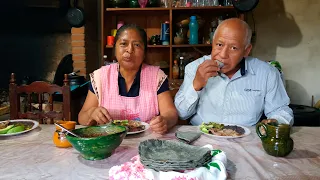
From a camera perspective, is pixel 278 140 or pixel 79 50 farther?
pixel 79 50

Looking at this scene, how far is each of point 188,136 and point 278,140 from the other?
370mm

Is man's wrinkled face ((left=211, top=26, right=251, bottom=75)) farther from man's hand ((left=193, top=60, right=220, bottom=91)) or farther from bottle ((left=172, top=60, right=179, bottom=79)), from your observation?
bottle ((left=172, top=60, right=179, bottom=79))

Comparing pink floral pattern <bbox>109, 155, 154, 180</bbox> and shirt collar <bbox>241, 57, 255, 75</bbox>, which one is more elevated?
shirt collar <bbox>241, 57, 255, 75</bbox>

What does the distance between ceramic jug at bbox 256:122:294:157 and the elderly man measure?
0.49m

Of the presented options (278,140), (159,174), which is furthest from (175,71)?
(159,174)

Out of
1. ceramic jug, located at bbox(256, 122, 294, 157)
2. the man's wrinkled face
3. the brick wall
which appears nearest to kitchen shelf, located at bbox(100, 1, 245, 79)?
the brick wall

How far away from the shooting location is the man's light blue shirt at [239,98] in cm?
171

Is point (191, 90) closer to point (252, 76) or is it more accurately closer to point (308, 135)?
point (252, 76)

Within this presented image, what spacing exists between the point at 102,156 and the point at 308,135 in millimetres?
931

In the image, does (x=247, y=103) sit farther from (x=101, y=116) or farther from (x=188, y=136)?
(x=101, y=116)

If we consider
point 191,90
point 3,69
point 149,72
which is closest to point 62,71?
point 3,69

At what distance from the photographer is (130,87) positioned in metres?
1.79

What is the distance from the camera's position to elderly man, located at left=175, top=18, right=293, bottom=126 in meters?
1.66

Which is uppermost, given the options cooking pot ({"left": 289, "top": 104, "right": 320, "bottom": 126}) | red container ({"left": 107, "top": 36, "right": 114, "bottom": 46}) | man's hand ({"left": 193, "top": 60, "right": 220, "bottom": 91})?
red container ({"left": 107, "top": 36, "right": 114, "bottom": 46})
